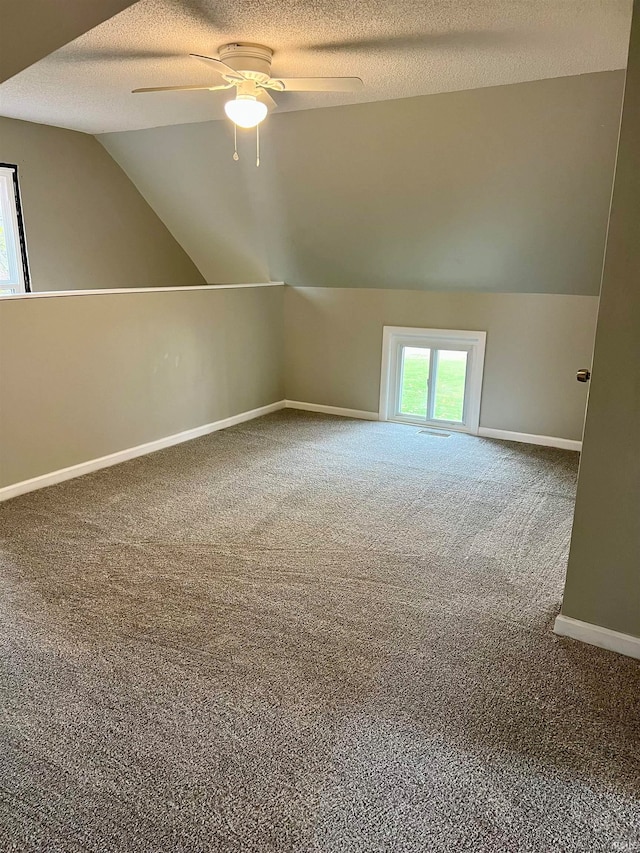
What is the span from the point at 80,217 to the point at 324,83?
9.98 feet

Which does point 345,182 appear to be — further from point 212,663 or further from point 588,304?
point 212,663

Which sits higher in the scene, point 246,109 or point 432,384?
point 246,109

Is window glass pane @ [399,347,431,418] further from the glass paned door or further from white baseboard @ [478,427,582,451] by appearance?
white baseboard @ [478,427,582,451]

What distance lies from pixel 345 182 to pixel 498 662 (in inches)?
133

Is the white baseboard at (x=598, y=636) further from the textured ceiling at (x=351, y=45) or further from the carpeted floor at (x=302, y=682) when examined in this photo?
the textured ceiling at (x=351, y=45)

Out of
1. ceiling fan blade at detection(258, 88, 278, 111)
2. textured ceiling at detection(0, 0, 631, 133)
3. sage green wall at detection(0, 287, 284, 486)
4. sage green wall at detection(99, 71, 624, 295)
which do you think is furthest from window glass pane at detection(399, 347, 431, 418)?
ceiling fan blade at detection(258, 88, 278, 111)

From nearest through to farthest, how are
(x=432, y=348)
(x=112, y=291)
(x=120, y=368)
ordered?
1. (x=112, y=291)
2. (x=120, y=368)
3. (x=432, y=348)

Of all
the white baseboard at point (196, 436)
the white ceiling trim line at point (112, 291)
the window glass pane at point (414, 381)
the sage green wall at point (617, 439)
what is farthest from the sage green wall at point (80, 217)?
the sage green wall at point (617, 439)

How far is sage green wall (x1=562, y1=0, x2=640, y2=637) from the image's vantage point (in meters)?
1.87

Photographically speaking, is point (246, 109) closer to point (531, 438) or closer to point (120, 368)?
point (120, 368)

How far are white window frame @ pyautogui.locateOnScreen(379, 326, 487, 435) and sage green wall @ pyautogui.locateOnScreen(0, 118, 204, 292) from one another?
96.2 inches

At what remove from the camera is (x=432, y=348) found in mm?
4887

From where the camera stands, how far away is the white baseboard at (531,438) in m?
4.50

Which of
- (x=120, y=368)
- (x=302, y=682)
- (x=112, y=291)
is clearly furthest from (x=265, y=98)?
(x=302, y=682)
